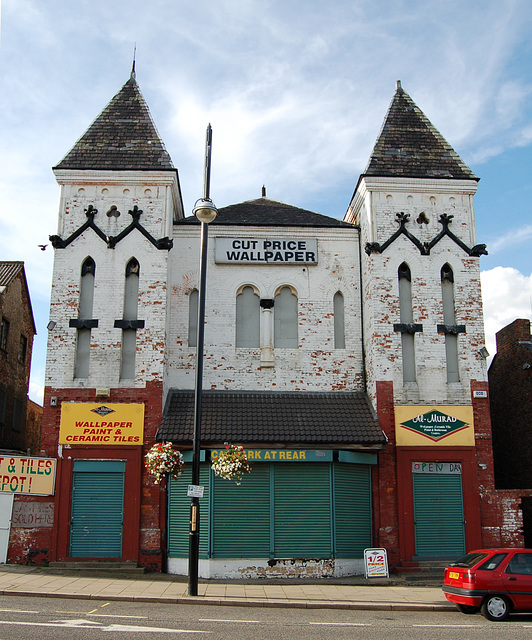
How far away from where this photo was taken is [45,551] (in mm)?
16812

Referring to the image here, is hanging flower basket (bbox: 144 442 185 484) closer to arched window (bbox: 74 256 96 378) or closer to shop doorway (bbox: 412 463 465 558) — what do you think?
arched window (bbox: 74 256 96 378)

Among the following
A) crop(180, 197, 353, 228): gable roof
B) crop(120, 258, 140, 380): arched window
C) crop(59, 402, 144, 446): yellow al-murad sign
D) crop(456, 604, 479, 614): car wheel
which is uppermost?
crop(180, 197, 353, 228): gable roof

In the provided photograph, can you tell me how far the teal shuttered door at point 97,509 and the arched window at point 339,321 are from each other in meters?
7.40

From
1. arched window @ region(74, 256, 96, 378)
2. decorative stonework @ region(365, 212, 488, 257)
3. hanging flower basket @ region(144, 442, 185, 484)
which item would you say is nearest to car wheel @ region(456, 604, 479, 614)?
hanging flower basket @ region(144, 442, 185, 484)

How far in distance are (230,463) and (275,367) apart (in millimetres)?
4769

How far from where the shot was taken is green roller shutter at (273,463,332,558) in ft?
54.7

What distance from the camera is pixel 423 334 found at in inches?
743

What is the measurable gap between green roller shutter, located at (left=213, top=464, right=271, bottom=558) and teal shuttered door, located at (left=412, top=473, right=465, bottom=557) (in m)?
4.18

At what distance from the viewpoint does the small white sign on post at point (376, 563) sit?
1609cm

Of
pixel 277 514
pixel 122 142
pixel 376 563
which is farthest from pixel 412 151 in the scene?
pixel 376 563

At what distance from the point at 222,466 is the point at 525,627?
708 cm

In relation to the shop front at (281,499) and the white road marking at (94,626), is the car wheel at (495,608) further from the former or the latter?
the white road marking at (94,626)

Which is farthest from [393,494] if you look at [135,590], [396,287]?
[135,590]

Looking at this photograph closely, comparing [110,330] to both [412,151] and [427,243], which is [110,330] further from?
[412,151]
